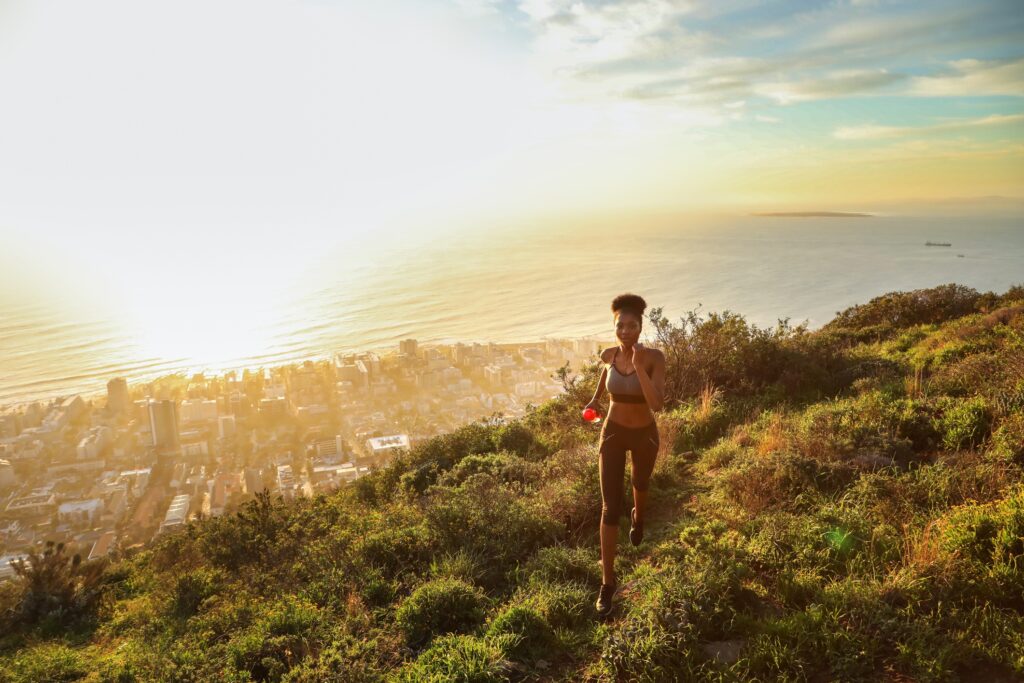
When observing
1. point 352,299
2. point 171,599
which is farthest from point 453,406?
point 352,299

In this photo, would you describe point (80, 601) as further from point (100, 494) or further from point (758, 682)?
point (100, 494)

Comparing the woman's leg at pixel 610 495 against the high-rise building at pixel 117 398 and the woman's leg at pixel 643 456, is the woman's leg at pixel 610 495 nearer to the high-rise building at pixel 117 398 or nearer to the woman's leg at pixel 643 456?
the woman's leg at pixel 643 456

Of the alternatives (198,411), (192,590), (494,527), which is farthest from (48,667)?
(198,411)

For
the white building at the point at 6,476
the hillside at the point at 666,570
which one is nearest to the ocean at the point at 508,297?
the white building at the point at 6,476

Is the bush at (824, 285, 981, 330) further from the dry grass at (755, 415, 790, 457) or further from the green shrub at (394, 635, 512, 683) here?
the green shrub at (394, 635, 512, 683)

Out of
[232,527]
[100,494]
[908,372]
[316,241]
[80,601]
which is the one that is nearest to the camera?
[80,601]
